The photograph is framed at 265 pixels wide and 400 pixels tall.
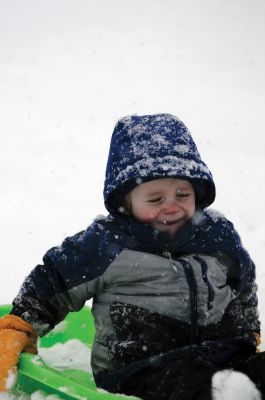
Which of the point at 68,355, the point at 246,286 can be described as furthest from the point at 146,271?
the point at 68,355

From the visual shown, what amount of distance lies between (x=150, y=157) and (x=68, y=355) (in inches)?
44.0

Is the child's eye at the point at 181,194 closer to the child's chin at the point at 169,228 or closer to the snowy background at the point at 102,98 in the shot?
the child's chin at the point at 169,228

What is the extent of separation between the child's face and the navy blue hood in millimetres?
42

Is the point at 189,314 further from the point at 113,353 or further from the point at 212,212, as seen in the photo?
the point at 212,212

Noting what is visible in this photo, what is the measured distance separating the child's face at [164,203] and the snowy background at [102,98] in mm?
1069

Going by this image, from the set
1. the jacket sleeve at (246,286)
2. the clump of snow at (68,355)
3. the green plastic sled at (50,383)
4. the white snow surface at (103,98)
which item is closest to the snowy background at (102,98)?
the white snow surface at (103,98)

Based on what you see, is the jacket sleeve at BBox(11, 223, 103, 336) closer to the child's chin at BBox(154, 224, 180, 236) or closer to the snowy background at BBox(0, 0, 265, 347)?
the child's chin at BBox(154, 224, 180, 236)

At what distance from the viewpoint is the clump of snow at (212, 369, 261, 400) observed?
1.15 metres

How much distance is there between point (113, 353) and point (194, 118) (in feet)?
18.9

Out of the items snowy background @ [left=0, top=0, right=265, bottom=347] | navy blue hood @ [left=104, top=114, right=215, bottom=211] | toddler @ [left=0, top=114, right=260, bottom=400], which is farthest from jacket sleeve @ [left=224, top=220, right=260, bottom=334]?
snowy background @ [left=0, top=0, right=265, bottom=347]

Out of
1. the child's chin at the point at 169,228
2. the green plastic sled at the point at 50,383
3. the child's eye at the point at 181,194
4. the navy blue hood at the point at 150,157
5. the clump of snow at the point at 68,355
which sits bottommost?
the clump of snow at the point at 68,355

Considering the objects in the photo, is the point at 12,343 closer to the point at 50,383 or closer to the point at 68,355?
the point at 50,383

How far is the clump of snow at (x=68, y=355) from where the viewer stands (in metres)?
2.18

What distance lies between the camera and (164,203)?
1717 millimetres
